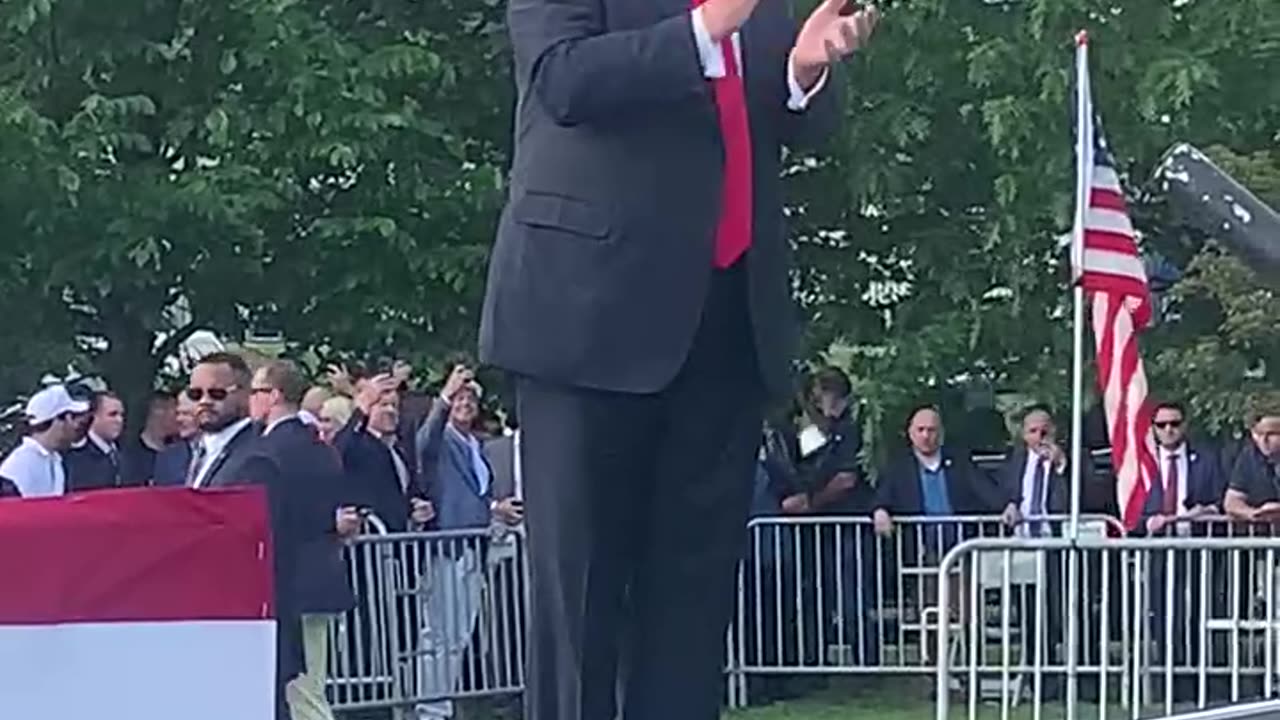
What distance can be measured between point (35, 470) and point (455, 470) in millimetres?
2138

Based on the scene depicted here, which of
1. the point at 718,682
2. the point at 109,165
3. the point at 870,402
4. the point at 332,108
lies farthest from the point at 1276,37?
the point at 718,682

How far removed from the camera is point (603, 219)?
4.08 metres

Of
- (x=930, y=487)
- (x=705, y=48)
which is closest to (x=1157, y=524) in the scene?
(x=930, y=487)

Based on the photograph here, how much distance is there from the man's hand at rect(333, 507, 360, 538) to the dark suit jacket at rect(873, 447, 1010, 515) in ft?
10.6

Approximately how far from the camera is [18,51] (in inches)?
661

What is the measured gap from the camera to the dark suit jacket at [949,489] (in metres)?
14.6

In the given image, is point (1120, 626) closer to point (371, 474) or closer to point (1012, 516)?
point (1012, 516)

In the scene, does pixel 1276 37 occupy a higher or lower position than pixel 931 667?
higher

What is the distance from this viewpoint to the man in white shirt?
1263cm

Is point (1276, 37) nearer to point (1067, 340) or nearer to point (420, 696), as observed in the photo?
point (1067, 340)

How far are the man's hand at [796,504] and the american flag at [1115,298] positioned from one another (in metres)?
2.97

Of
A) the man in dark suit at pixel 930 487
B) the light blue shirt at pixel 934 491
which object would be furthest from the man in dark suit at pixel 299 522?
the light blue shirt at pixel 934 491

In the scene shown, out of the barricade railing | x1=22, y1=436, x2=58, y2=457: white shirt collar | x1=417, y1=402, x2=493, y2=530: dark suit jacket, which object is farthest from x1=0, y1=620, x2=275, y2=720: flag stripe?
x1=417, y1=402, x2=493, y2=530: dark suit jacket

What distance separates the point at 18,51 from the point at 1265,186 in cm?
722
